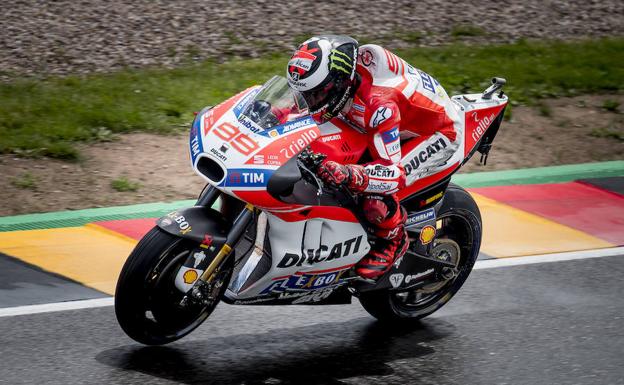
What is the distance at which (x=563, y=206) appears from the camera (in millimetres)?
8570

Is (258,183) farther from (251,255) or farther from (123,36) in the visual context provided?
(123,36)

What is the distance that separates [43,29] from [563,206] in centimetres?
607

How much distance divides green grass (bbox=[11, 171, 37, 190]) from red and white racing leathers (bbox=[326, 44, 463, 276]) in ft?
10.8

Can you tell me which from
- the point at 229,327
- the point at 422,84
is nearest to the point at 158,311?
the point at 229,327

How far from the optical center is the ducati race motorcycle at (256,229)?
209 inches

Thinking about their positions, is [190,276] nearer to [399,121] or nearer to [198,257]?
[198,257]

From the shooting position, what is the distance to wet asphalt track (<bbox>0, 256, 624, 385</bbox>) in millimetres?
5609

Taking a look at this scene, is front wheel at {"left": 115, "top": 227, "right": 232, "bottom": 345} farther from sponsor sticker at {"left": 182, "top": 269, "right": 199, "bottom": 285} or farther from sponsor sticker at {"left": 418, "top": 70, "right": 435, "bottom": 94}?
sponsor sticker at {"left": 418, "top": 70, "right": 435, "bottom": 94}

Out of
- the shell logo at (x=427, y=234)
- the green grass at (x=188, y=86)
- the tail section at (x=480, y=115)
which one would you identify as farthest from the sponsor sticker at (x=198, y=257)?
the green grass at (x=188, y=86)

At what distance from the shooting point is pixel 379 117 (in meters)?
5.55

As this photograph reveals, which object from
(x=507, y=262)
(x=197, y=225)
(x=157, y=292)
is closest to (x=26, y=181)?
(x=157, y=292)

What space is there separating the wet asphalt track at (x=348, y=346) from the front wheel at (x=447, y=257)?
11 centimetres

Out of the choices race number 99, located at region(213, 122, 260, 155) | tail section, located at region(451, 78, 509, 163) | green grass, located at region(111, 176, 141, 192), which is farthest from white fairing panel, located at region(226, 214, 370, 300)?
green grass, located at region(111, 176, 141, 192)

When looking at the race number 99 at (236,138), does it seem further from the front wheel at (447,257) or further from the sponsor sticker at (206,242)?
the front wheel at (447,257)
